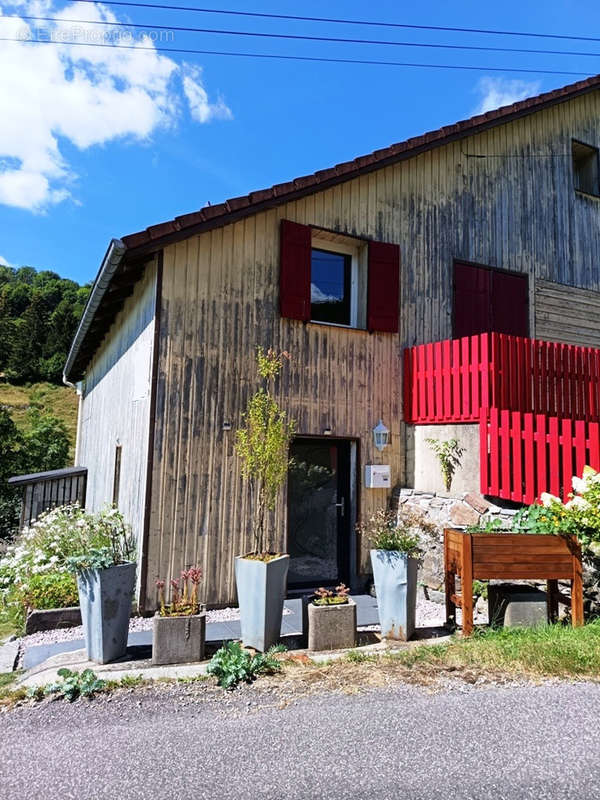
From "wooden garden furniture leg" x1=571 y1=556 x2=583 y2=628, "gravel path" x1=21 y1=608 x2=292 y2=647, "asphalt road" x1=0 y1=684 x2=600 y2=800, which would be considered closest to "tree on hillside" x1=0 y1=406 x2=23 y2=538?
"gravel path" x1=21 y1=608 x2=292 y2=647

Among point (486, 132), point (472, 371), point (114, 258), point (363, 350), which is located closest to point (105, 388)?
point (114, 258)

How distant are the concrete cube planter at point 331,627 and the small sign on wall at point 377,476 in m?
2.88

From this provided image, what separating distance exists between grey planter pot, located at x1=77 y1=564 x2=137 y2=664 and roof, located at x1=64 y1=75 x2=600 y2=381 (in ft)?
11.5

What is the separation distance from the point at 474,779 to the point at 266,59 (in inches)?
404

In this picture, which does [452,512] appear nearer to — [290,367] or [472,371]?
[472,371]

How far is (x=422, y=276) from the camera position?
8.45 m

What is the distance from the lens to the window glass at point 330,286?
7789 mm

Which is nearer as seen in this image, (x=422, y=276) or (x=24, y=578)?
(x=24, y=578)

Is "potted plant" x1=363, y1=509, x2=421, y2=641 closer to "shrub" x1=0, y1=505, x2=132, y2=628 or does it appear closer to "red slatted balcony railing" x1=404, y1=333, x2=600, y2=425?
"red slatted balcony railing" x1=404, y1=333, x2=600, y2=425

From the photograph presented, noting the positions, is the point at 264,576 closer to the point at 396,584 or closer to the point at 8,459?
the point at 396,584

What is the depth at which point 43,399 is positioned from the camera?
35844 mm

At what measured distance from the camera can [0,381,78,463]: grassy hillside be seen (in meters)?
33.0

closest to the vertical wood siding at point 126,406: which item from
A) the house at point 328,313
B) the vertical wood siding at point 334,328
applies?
the house at point 328,313

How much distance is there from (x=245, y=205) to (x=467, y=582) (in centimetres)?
511
